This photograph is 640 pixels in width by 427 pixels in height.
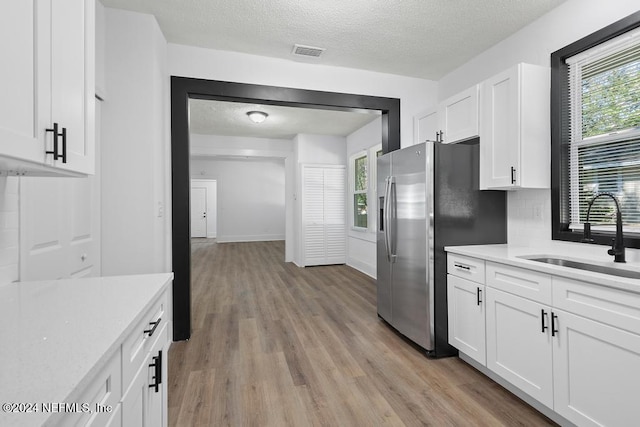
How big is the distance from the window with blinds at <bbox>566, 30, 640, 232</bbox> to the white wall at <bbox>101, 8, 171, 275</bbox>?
10.5 feet

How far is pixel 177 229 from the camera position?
2949 mm

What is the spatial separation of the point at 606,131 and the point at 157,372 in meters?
2.98

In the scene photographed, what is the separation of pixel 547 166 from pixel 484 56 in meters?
1.38

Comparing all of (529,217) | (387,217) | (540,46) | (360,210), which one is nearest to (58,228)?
(387,217)

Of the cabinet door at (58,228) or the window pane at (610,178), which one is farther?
the window pane at (610,178)

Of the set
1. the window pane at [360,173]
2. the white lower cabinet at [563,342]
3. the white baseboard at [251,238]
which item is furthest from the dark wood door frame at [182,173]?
the white baseboard at [251,238]

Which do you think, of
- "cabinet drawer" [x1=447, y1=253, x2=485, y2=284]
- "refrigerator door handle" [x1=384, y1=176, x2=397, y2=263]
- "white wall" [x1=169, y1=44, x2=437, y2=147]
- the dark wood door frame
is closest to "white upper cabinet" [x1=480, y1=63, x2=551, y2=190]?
"cabinet drawer" [x1=447, y1=253, x2=485, y2=284]

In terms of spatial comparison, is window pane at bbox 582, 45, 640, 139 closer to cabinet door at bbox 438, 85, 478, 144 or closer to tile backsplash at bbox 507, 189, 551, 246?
tile backsplash at bbox 507, 189, 551, 246

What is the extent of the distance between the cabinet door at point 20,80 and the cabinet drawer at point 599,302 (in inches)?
91.3

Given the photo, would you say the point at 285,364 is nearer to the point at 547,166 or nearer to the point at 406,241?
the point at 406,241

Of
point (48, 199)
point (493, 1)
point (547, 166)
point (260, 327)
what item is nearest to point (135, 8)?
point (48, 199)

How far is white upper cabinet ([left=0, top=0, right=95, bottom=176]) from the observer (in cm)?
89

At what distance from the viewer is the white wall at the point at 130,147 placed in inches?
97.0

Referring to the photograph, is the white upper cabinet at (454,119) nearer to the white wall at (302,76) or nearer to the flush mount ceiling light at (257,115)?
the white wall at (302,76)
